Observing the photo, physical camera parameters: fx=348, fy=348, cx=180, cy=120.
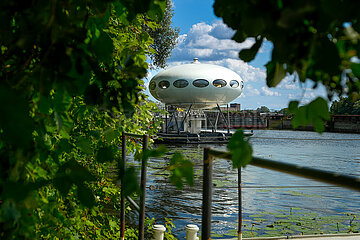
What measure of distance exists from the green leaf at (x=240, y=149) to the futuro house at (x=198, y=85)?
23.5 meters

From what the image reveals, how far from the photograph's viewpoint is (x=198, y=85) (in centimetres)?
2395

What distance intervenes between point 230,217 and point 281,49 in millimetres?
5374

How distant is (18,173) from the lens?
0.56 metres

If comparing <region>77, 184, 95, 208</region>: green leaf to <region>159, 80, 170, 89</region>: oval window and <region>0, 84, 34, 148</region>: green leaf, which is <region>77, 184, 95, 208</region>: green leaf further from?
<region>159, 80, 170, 89</region>: oval window

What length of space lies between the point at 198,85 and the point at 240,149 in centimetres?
2357

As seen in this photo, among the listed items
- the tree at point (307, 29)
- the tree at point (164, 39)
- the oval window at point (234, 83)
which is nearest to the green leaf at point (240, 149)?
the tree at point (307, 29)

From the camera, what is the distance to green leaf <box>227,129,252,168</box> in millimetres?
533

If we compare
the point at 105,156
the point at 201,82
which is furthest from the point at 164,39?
the point at 105,156

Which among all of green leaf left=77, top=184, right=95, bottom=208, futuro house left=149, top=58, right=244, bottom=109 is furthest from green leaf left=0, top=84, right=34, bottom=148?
futuro house left=149, top=58, right=244, bottom=109

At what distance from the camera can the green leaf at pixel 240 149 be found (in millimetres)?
533

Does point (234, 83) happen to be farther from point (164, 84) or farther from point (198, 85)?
point (164, 84)

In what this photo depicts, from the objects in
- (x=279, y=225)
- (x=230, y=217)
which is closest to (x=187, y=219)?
(x=230, y=217)

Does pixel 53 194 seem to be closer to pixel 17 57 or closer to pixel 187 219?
pixel 17 57

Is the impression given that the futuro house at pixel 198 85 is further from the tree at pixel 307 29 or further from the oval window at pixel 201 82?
the tree at pixel 307 29
